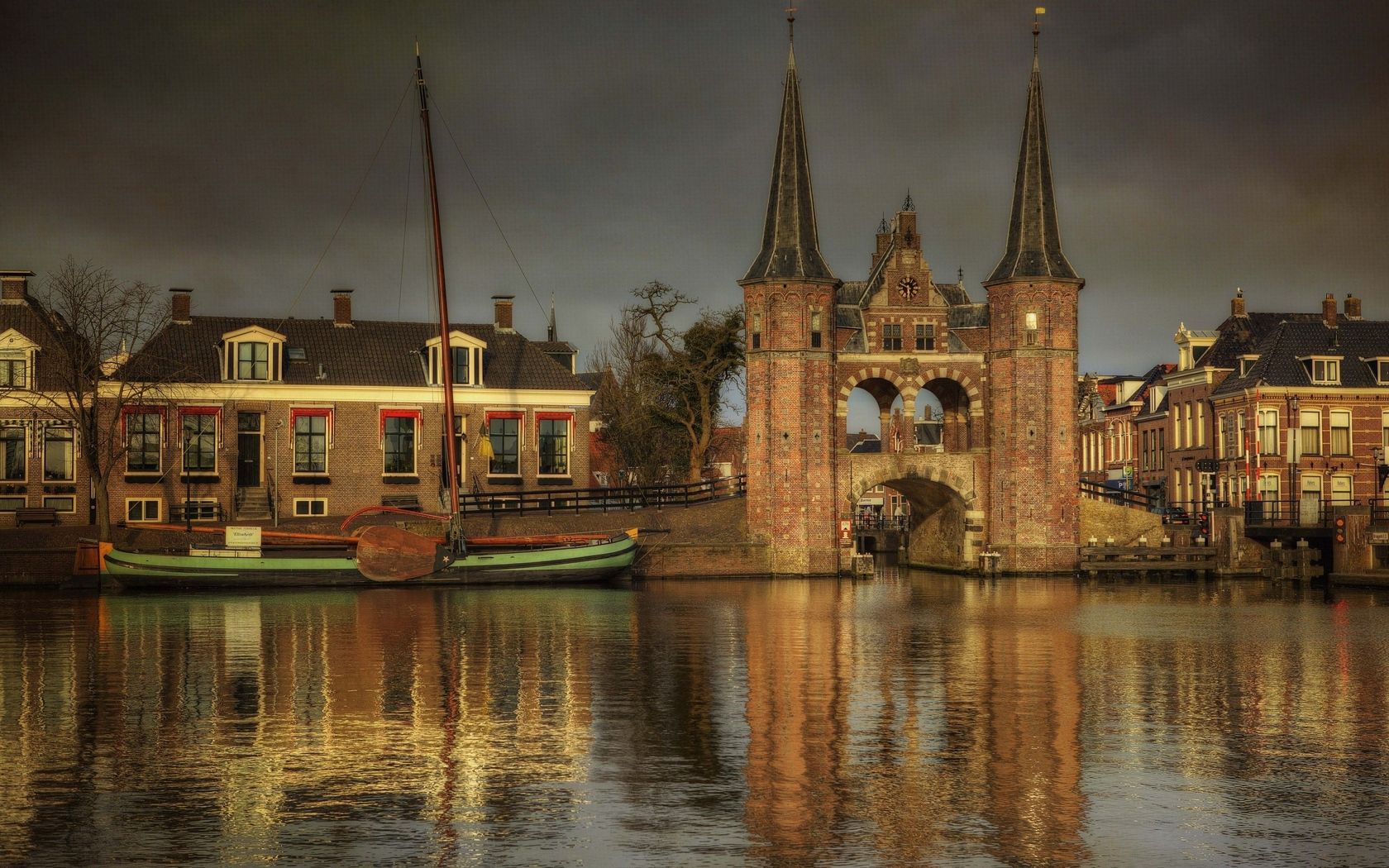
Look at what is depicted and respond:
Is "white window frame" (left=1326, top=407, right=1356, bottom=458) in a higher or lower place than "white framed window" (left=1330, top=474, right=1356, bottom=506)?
higher

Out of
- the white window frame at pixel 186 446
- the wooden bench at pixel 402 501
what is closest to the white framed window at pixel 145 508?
the white window frame at pixel 186 446

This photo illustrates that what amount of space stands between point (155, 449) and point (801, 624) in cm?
3029

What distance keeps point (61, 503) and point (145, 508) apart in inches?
110

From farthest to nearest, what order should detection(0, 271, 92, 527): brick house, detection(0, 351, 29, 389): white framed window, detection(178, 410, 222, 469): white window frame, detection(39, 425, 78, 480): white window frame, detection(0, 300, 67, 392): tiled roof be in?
1. detection(178, 410, 222, 469): white window frame
2. detection(0, 300, 67, 392): tiled roof
3. detection(0, 351, 29, 389): white framed window
4. detection(39, 425, 78, 480): white window frame
5. detection(0, 271, 92, 527): brick house

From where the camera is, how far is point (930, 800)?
14.1 metres

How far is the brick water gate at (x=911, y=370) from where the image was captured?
54062 mm

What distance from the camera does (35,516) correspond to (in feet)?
176

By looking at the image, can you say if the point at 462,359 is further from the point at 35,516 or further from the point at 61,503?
the point at 35,516

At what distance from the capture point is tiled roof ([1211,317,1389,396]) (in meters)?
61.6

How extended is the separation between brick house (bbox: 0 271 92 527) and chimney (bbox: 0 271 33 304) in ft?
5.37

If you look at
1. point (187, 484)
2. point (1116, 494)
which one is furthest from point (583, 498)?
point (1116, 494)

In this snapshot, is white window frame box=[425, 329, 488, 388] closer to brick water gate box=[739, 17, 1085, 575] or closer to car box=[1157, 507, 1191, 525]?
brick water gate box=[739, 17, 1085, 575]

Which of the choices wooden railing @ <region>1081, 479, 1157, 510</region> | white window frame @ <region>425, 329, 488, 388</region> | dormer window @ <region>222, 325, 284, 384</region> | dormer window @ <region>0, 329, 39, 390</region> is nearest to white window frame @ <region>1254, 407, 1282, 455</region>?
wooden railing @ <region>1081, 479, 1157, 510</region>

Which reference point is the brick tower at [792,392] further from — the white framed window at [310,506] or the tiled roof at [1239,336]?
the tiled roof at [1239,336]
